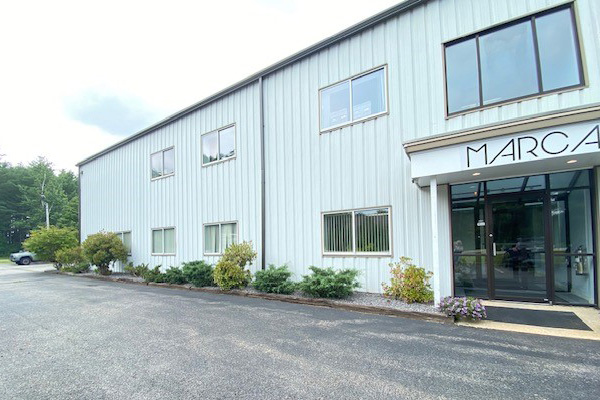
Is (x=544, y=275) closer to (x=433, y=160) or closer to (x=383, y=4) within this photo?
(x=433, y=160)

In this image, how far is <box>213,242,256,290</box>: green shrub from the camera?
9.34 meters

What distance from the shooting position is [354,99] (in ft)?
28.3

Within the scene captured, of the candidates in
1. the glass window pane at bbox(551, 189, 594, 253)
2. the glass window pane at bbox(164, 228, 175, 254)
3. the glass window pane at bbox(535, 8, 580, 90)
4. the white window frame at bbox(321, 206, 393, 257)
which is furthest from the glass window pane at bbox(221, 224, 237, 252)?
the glass window pane at bbox(535, 8, 580, 90)

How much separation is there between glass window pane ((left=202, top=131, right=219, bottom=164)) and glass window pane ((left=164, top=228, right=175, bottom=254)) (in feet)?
12.2

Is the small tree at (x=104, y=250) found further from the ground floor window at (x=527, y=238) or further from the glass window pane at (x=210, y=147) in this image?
the ground floor window at (x=527, y=238)

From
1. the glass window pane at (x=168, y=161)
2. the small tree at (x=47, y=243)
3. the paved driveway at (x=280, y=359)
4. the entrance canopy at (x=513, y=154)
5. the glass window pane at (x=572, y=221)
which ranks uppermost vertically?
the glass window pane at (x=168, y=161)

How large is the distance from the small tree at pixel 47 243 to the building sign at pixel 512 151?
70.0 ft

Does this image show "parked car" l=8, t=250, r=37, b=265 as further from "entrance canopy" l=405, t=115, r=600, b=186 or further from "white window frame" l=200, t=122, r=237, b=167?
"entrance canopy" l=405, t=115, r=600, b=186

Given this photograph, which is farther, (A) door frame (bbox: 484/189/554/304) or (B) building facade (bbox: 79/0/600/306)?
(A) door frame (bbox: 484/189/554/304)

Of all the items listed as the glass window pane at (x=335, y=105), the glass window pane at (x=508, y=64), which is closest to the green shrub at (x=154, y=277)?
the glass window pane at (x=335, y=105)

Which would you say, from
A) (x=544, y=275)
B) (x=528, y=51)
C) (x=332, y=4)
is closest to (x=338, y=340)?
(x=544, y=275)

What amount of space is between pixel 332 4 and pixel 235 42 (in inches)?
214

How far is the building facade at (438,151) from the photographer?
5.96 meters

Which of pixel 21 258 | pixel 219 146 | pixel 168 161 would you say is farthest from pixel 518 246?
pixel 21 258
